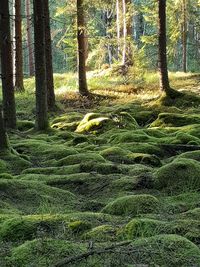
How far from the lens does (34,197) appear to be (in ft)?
22.3

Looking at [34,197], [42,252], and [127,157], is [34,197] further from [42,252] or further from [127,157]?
[127,157]

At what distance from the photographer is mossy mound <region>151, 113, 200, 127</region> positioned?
1516cm

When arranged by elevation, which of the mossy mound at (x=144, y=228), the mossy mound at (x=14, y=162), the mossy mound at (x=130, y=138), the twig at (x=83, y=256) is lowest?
the mossy mound at (x=14, y=162)

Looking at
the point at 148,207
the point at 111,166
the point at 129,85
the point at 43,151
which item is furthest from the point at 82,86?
the point at 148,207

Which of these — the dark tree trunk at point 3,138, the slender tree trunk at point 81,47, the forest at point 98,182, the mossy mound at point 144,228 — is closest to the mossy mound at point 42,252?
the forest at point 98,182

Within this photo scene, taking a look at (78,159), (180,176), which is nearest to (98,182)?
(180,176)

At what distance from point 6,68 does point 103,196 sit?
9.47m

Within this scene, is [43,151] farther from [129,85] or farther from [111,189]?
[129,85]

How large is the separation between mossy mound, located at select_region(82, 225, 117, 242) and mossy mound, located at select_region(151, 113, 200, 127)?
417 inches

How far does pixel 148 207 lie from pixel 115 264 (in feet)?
7.29

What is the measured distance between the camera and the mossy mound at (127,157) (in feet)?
30.9

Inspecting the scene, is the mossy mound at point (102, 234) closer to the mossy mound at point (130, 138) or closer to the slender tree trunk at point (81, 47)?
the mossy mound at point (130, 138)

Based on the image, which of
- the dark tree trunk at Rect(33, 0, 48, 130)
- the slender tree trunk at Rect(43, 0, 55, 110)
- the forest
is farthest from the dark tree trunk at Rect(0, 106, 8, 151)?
the slender tree trunk at Rect(43, 0, 55, 110)

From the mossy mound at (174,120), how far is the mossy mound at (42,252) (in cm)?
1134
